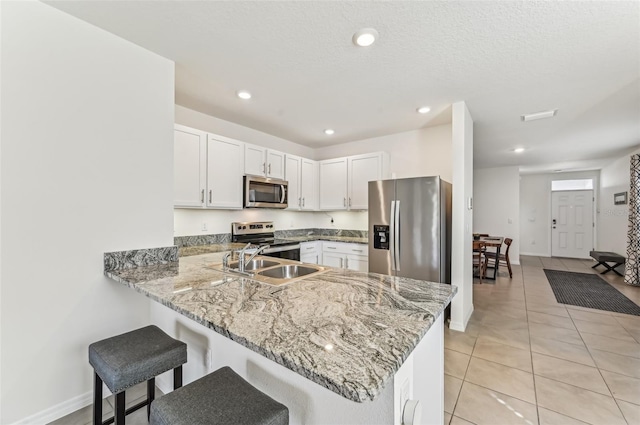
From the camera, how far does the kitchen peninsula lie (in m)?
0.75

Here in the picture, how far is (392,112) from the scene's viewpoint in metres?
3.20

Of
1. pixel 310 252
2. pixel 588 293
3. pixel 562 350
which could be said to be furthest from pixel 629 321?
pixel 310 252

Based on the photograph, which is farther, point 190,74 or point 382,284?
point 190,74

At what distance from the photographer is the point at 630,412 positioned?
5.76 feet

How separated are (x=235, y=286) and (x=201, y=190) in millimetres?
1802

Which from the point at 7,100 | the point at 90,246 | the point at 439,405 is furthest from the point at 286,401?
the point at 7,100

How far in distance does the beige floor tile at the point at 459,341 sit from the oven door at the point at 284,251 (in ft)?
6.44

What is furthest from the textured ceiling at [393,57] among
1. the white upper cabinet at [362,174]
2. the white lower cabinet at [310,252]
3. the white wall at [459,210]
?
the white lower cabinet at [310,252]

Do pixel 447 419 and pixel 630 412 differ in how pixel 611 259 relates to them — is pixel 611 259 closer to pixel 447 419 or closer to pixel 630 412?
pixel 630 412

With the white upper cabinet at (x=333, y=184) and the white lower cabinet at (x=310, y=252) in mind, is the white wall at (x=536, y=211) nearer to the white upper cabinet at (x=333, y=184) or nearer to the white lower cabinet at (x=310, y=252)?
the white upper cabinet at (x=333, y=184)

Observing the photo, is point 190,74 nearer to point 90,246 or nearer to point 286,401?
point 90,246

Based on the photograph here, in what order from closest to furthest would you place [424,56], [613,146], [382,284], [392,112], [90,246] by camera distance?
1. [382,284]
2. [90,246]
3. [424,56]
4. [392,112]
5. [613,146]

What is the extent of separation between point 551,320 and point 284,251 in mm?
3290

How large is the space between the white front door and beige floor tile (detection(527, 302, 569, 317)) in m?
5.22
